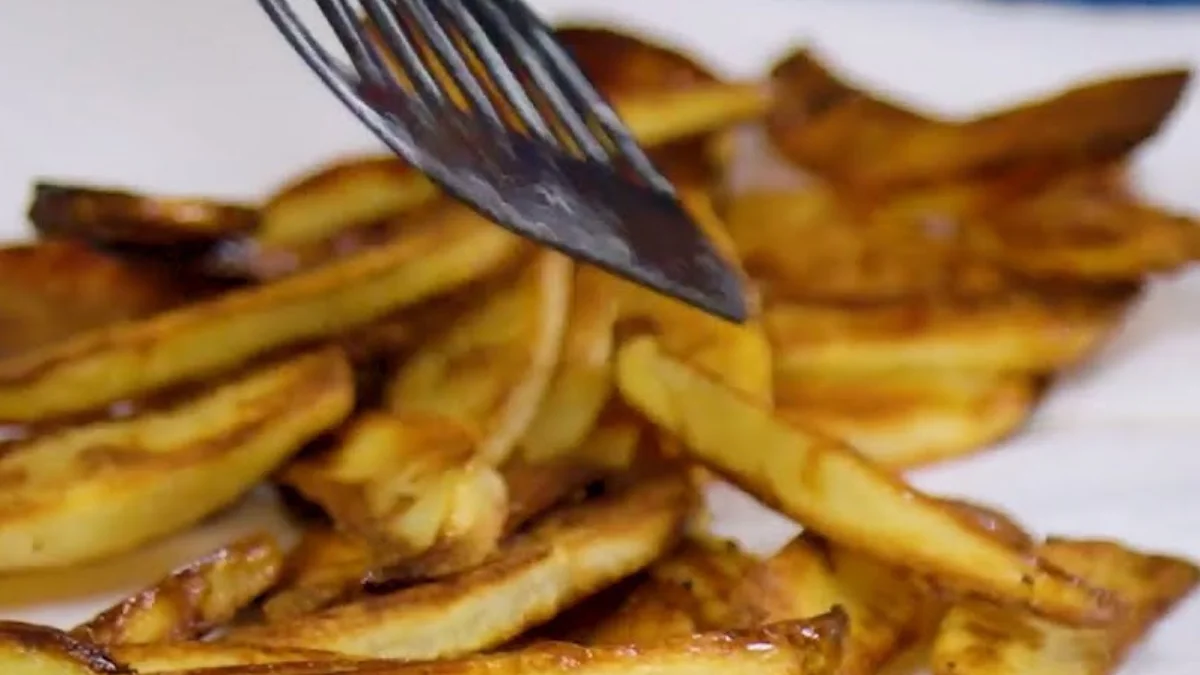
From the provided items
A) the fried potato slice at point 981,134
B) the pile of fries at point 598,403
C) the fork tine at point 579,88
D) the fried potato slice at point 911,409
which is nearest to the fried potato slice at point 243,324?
the pile of fries at point 598,403

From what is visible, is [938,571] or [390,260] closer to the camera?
[938,571]

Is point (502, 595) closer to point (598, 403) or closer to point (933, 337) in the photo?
point (598, 403)

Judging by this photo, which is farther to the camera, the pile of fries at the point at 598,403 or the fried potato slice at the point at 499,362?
the fried potato slice at the point at 499,362

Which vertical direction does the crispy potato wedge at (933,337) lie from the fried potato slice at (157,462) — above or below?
above

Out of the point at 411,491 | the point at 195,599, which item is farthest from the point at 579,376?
the point at 195,599

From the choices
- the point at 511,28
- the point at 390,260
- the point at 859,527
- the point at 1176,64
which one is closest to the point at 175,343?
the point at 390,260

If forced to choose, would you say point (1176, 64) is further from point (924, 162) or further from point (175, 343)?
point (175, 343)

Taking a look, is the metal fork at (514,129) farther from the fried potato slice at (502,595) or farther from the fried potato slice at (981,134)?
the fried potato slice at (981,134)
